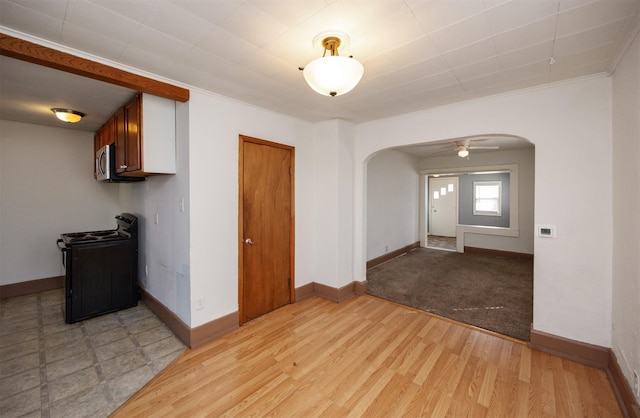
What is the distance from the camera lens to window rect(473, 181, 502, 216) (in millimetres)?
7555

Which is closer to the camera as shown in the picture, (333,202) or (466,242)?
(333,202)

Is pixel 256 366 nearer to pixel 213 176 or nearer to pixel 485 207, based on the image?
pixel 213 176

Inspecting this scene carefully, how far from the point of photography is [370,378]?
2.09m

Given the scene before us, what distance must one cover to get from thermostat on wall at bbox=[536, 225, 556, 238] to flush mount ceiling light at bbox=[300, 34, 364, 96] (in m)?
2.26

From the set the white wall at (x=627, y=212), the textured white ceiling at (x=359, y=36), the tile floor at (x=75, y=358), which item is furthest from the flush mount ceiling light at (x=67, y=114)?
the white wall at (x=627, y=212)

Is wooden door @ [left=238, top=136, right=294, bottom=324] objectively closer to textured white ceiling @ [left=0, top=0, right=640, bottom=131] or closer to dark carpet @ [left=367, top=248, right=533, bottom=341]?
textured white ceiling @ [left=0, top=0, right=640, bottom=131]

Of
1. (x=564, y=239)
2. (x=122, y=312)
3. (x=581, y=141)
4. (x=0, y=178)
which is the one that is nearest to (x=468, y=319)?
(x=564, y=239)

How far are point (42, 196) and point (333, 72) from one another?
4.84 meters

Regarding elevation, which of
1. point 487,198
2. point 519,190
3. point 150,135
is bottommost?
point 487,198

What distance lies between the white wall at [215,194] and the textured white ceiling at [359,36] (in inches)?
14.8

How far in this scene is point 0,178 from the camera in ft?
11.7

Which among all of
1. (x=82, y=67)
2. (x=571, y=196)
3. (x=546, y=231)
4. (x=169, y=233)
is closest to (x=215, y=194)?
(x=169, y=233)

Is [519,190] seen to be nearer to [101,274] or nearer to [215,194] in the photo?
[215,194]

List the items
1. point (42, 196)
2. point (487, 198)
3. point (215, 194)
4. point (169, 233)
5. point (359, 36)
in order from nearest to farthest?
point (359, 36), point (215, 194), point (169, 233), point (42, 196), point (487, 198)
